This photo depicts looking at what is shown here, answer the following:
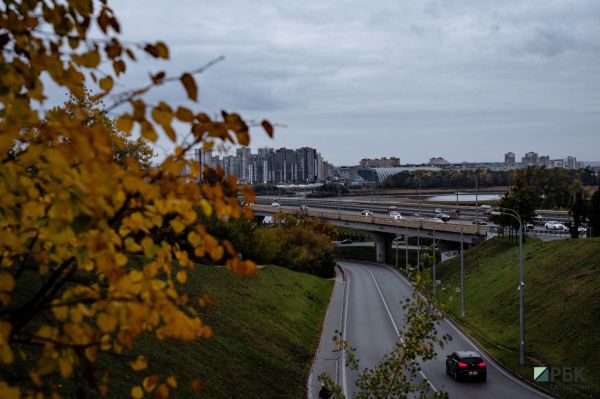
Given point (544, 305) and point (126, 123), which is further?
point (544, 305)

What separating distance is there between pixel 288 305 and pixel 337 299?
11621 mm

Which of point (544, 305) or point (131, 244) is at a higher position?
point (131, 244)

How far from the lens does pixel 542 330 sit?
34156mm

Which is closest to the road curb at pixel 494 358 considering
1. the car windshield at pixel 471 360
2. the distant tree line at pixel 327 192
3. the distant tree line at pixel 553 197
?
the car windshield at pixel 471 360

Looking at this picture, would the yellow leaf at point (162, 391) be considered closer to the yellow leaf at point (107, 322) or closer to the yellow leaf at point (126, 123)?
the yellow leaf at point (107, 322)

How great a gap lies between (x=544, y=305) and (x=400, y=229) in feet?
142

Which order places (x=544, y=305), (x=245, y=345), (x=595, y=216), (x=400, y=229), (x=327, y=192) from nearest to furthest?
(x=245, y=345)
(x=544, y=305)
(x=595, y=216)
(x=400, y=229)
(x=327, y=192)

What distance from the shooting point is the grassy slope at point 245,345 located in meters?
20.6

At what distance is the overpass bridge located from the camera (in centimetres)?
7081

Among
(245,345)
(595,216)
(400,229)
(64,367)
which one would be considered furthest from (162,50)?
(400,229)

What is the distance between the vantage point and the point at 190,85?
3.22 meters

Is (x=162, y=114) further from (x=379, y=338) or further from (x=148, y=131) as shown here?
(x=379, y=338)

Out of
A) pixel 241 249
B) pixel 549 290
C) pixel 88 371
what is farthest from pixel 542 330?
pixel 88 371

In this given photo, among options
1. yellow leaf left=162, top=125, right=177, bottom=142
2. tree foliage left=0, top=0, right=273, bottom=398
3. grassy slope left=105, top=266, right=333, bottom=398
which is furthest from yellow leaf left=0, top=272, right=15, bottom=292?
grassy slope left=105, top=266, right=333, bottom=398
